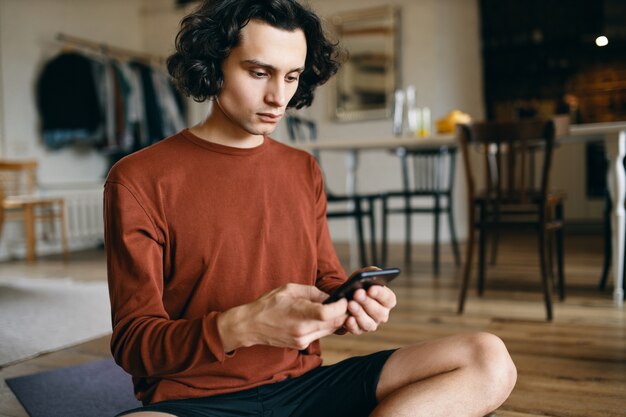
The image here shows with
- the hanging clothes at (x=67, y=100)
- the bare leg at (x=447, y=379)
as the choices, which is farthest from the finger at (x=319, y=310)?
the hanging clothes at (x=67, y=100)

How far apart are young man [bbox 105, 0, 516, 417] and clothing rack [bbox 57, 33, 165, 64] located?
491cm

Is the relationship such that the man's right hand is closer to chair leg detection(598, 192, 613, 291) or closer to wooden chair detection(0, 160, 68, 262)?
chair leg detection(598, 192, 613, 291)

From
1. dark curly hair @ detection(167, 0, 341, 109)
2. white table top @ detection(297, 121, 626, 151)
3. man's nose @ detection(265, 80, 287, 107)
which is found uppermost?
dark curly hair @ detection(167, 0, 341, 109)

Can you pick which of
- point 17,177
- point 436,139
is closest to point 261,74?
point 436,139

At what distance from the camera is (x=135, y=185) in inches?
35.4

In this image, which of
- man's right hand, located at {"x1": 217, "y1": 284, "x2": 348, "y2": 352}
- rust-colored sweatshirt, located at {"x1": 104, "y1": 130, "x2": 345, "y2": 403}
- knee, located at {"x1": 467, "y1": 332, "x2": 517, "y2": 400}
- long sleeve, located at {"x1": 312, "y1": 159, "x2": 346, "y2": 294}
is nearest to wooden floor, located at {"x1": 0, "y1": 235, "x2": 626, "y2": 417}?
knee, located at {"x1": 467, "y1": 332, "x2": 517, "y2": 400}

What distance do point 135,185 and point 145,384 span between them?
0.32 metres

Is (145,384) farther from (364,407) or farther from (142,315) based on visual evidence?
(364,407)

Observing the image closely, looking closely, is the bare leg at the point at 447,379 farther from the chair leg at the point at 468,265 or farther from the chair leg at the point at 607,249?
the chair leg at the point at 607,249

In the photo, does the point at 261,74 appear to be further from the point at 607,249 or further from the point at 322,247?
the point at 607,249

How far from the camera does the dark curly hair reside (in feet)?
3.11

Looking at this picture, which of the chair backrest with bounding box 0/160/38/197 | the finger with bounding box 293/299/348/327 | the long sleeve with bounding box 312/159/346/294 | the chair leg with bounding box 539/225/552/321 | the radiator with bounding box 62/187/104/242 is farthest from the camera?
the radiator with bounding box 62/187/104/242

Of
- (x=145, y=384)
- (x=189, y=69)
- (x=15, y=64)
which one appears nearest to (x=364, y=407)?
(x=145, y=384)

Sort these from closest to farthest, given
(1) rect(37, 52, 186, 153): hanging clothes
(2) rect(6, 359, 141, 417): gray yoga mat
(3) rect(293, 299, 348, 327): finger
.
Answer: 1. (3) rect(293, 299, 348, 327): finger
2. (2) rect(6, 359, 141, 417): gray yoga mat
3. (1) rect(37, 52, 186, 153): hanging clothes
